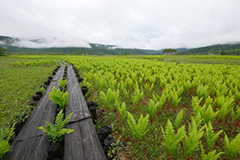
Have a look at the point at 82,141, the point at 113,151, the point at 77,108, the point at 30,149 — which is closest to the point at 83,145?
the point at 82,141

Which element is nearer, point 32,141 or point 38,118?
point 32,141

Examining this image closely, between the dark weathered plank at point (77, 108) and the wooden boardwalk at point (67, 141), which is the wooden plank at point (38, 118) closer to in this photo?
the wooden boardwalk at point (67, 141)

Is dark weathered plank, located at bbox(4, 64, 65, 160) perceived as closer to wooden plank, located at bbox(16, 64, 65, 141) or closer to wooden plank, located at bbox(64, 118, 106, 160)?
wooden plank, located at bbox(16, 64, 65, 141)

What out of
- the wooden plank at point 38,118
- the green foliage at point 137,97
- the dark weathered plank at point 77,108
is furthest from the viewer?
the green foliage at point 137,97

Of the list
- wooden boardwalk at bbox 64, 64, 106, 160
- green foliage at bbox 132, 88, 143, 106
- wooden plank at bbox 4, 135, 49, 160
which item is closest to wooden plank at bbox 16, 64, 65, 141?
wooden plank at bbox 4, 135, 49, 160

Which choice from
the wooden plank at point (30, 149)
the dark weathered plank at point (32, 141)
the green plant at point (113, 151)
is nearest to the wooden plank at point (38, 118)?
the dark weathered plank at point (32, 141)

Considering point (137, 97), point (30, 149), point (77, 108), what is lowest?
point (30, 149)

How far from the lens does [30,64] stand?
466 inches

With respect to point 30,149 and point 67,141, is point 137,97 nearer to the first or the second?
point 67,141

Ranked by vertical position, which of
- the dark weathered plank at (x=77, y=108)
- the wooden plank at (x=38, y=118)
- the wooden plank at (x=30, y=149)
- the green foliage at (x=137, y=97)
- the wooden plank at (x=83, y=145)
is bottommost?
the wooden plank at (x=30, y=149)

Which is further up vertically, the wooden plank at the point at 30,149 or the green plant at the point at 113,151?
the green plant at the point at 113,151

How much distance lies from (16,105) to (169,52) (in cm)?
9504

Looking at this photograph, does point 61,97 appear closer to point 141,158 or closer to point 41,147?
point 41,147

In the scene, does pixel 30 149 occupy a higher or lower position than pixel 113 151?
lower
